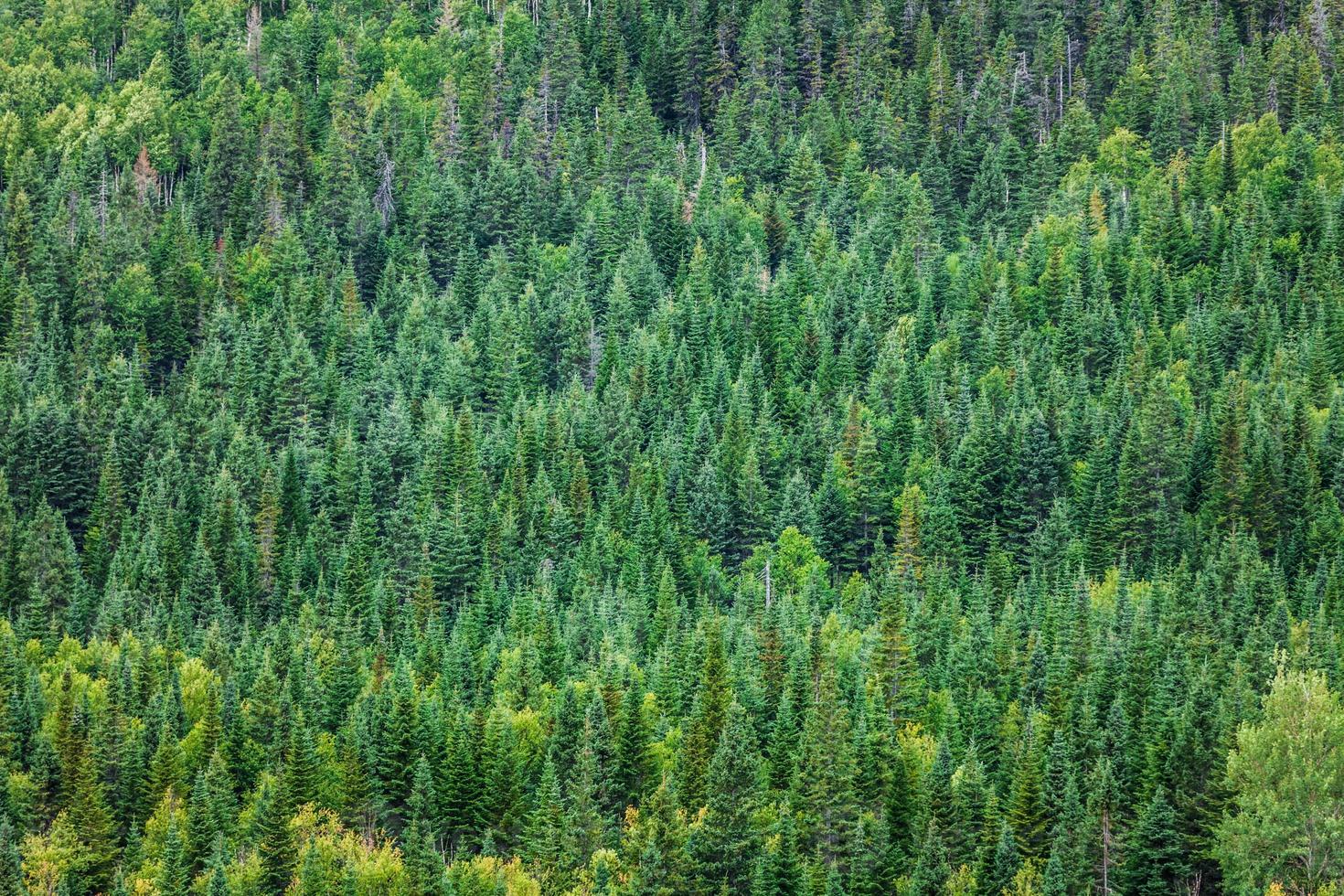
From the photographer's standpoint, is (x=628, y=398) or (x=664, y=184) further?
(x=664, y=184)

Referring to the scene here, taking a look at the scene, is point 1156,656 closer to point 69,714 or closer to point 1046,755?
point 1046,755

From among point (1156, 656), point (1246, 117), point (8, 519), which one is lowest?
point (8, 519)


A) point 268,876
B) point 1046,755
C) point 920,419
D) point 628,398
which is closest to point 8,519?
point 628,398

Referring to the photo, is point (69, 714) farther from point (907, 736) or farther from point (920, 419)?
point (920, 419)

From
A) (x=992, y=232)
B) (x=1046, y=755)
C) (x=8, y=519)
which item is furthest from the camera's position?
(x=992, y=232)

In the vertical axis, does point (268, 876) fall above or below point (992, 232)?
below

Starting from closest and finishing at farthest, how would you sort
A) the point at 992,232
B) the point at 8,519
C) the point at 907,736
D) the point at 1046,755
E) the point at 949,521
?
1. the point at 1046,755
2. the point at 907,736
3. the point at 949,521
4. the point at 8,519
5. the point at 992,232
